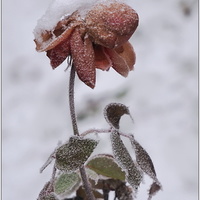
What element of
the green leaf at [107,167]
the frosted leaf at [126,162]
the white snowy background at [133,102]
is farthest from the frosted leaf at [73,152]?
the white snowy background at [133,102]

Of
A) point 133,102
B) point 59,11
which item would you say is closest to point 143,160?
point 59,11

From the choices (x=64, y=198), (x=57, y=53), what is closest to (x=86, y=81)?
(x=57, y=53)

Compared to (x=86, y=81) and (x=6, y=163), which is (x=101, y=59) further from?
(x=6, y=163)

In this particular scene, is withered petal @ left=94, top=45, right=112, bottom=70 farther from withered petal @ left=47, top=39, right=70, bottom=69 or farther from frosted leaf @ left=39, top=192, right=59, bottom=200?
frosted leaf @ left=39, top=192, right=59, bottom=200

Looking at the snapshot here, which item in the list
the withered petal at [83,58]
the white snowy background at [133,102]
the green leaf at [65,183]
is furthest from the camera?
the white snowy background at [133,102]

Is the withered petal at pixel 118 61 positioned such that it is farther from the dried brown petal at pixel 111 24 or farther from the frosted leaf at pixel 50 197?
the frosted leaf at pixel 50 197

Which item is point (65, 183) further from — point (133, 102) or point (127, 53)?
point (133, 102)

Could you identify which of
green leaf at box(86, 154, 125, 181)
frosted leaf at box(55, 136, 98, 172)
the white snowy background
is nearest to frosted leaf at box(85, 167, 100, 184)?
green leaf at box(86, 154, 125, 181)
